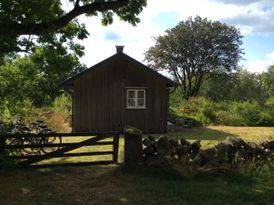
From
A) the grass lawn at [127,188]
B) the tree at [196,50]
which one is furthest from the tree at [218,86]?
the grass lawn at [127,188]

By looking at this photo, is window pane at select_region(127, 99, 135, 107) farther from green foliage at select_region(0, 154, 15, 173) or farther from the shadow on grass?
green foliage at select_region(0, 154, 15, 173)

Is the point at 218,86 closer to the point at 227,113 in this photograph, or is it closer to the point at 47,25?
the point at 227,113

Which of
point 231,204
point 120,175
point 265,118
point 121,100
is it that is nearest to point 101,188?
point 120,175

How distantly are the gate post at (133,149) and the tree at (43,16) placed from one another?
10.6ft

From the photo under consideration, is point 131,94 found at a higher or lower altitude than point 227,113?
higher

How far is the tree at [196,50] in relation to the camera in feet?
182

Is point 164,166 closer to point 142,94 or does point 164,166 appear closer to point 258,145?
point 258,145

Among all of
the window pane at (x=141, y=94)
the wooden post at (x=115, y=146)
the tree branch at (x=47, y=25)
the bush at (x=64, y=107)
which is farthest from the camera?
the bush at (x=64, y=107)

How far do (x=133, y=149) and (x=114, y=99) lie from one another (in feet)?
46.5

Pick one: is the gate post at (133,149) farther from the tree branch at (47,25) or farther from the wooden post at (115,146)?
the tree branch at (47,25)

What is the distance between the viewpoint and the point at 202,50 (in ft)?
182

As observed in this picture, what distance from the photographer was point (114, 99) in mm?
24422

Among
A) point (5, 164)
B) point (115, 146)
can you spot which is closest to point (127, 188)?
point (115, 146)

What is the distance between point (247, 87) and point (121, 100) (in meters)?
48.6
